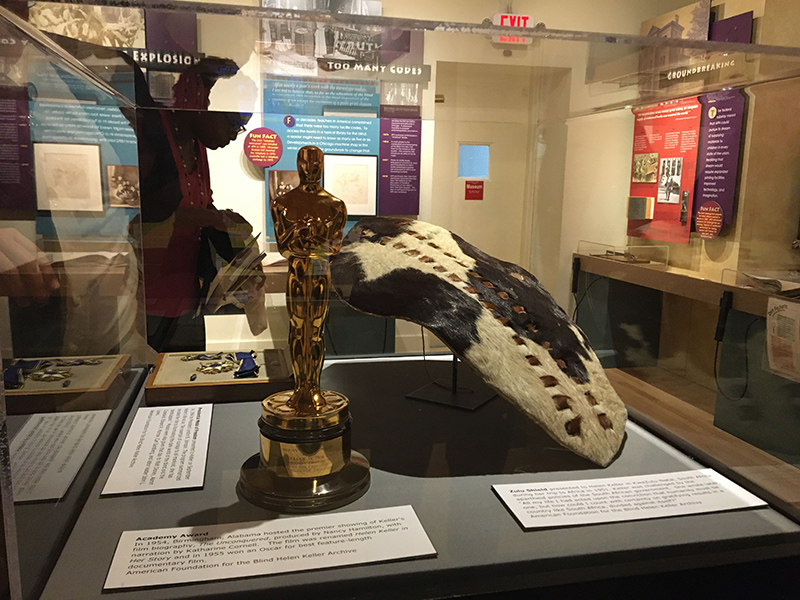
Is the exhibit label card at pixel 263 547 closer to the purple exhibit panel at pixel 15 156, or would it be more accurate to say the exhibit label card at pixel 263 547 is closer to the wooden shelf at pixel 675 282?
the purple exhibit panel at pixel 15 156

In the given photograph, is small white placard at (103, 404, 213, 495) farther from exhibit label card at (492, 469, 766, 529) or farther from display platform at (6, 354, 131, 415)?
exhibit label card at (492, 469, 766, 529)

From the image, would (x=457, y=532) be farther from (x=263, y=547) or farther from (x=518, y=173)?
(x=518, y=173)

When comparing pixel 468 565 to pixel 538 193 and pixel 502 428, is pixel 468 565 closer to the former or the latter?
pixel 502 428

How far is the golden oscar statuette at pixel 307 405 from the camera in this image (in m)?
0.85

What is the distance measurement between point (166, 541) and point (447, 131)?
0.78 meters

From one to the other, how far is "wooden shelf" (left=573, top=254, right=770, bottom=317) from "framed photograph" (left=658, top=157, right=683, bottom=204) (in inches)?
5.0

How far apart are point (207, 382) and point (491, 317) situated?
64cm

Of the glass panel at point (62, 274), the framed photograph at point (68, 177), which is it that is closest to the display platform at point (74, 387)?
the glass panel at point (62, 274)

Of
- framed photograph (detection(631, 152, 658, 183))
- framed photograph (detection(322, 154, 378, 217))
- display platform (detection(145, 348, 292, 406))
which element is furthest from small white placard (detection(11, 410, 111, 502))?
framed photograph (detection(631, 152, 658, 183))

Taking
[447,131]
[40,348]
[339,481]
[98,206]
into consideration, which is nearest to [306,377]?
[339,481]

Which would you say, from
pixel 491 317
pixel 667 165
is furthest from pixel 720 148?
pixel 491 317

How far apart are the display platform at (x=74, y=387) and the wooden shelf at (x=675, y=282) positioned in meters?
0.92

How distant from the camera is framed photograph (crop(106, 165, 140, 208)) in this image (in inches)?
48.7

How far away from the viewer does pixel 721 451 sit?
3.41 ft
